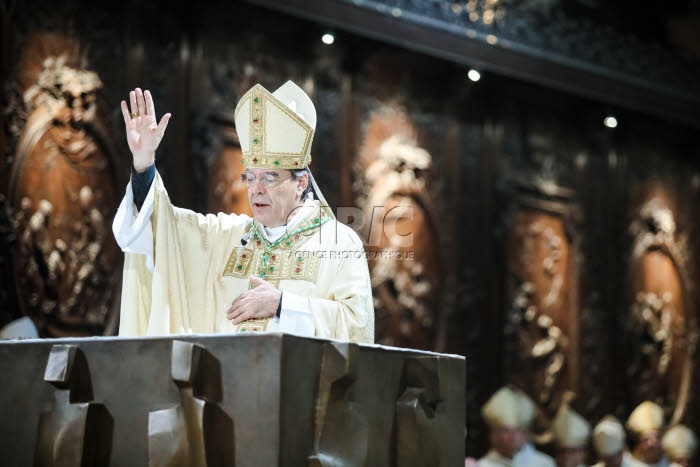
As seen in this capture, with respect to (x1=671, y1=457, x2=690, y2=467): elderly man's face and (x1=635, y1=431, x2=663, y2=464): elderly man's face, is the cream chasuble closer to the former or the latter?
(x1=635, y1=431, x2=663, y2=464): elderly man's face

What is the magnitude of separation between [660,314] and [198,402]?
7.40m

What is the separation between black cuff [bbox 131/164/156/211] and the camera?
353 centimetres

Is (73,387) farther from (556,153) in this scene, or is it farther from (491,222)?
(556,153)

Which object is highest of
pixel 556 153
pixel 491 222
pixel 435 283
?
pixel 556 153

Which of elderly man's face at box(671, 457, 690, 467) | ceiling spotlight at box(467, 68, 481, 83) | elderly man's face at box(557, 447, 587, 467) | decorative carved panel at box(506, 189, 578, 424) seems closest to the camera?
elderly man's face at box(557, 447, 587, 467)

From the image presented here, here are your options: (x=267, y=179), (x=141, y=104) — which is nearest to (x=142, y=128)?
(x=141, y=104)

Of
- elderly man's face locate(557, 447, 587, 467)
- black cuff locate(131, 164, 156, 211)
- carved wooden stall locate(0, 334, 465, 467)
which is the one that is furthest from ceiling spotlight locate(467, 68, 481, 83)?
carved wooden stall locate(0, 334, 465, 467)

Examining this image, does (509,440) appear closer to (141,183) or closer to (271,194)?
(271,194)

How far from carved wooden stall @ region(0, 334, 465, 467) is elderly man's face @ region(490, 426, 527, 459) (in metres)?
4.26

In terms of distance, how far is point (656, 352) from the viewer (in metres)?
9.22

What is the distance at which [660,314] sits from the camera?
9.30 m

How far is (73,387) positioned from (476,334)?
5.45 meters

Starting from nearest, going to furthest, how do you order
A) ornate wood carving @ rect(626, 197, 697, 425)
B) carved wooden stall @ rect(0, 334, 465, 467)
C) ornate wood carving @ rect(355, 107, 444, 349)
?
carved wooden stall @ rect(0, 334, 465, 467) < ornate wood carving @ rect(355, 107, 444, 349) < ornate wood carving @ rect(626, 197, 697, 425)

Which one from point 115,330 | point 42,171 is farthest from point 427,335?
point 42,171
